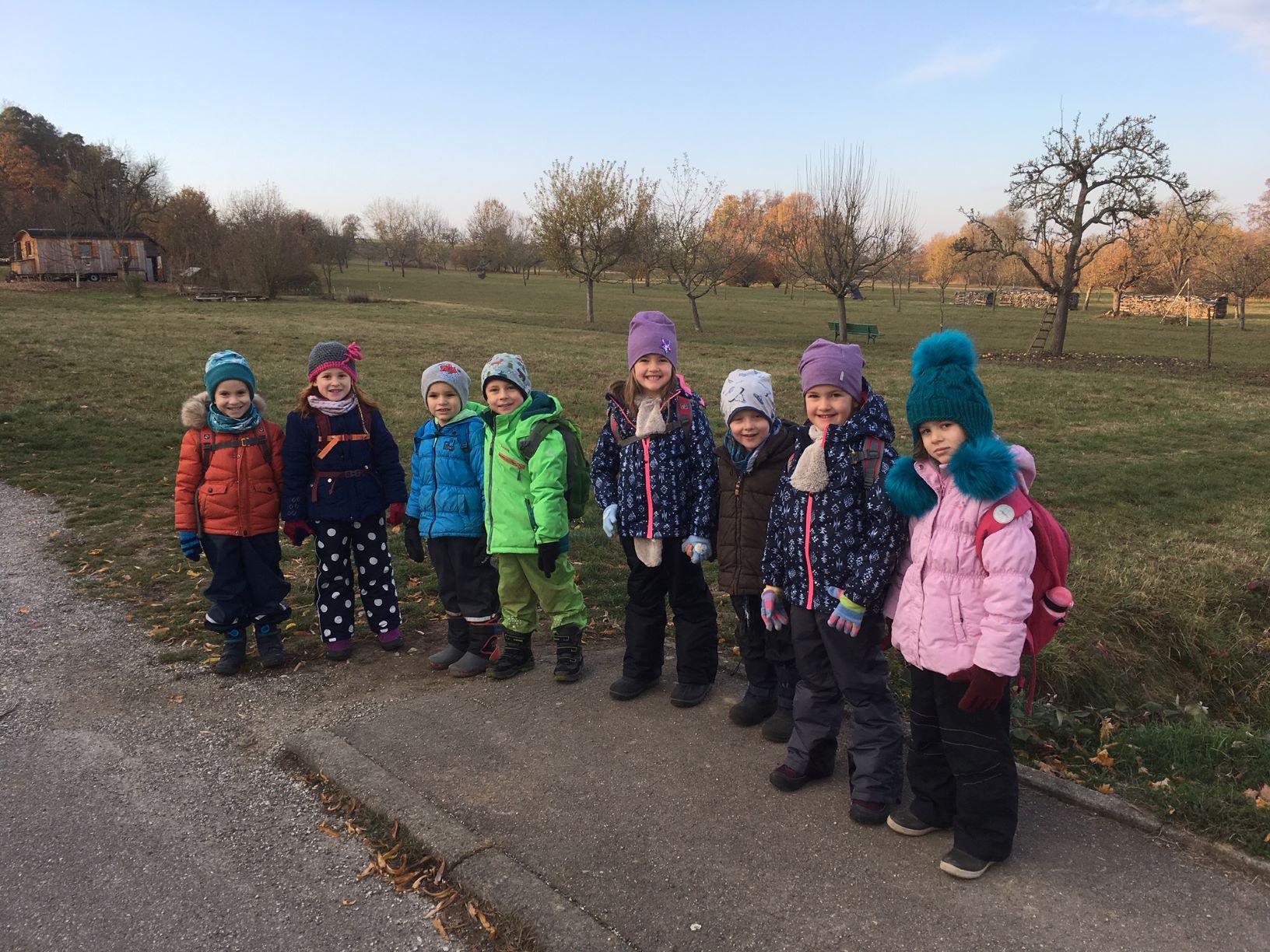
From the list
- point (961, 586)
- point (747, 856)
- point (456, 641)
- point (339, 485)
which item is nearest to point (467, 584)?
point (456, 641)

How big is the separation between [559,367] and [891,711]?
57.0 feet

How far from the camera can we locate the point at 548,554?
4582 millimetres

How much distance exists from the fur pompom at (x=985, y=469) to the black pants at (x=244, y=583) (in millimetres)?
3929

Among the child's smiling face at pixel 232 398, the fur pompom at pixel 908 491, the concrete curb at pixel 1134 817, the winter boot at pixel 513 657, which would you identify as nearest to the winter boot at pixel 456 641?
the winter boot at pixel 513 657

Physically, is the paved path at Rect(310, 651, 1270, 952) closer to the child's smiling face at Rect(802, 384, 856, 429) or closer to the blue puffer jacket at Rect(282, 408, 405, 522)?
the blue puffer jacket at Rect(282, 408, 405, 522)

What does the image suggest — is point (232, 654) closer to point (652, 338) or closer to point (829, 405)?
point (652, 338)

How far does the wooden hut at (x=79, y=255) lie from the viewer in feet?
157

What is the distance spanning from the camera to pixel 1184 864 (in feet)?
10.6

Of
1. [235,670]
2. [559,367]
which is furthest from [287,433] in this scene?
[559,367]

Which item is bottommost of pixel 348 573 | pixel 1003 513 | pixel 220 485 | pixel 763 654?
pixel 763 654

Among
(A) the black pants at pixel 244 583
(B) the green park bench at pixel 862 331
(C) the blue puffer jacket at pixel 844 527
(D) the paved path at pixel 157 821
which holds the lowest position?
(D) the paved path at pixel 157 821

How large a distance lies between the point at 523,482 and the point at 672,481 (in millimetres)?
905

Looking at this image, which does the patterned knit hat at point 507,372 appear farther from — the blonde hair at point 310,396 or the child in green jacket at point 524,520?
the blonde hair at point 310,396

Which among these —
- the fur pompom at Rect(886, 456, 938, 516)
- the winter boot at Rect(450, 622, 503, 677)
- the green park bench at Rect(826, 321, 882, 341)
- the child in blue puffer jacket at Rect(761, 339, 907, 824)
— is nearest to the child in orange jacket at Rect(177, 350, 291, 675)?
the winter boot at Rect(450, 622, 503, 677)
